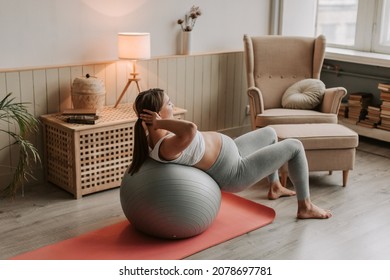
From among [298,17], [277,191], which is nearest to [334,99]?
[277,191]

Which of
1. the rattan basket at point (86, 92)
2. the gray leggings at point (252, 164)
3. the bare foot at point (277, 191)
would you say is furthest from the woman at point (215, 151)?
the rattan basket at point (86, 92)

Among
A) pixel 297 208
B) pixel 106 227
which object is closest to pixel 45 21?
pixel 106 227

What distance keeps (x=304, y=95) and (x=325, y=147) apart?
2.69ft

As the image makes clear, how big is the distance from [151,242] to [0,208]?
113cm

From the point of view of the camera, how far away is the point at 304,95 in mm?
4594

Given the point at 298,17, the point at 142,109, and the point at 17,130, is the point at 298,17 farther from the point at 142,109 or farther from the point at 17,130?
the point at 142,109

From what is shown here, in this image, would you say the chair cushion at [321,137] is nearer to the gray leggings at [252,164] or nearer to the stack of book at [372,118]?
the gray leggings at [252,164]

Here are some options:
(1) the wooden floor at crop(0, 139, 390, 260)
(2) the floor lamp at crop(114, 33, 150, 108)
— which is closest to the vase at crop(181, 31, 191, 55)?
(2) the floor lamp at crop(114, 33, 150, 108)

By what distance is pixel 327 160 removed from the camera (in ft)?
12.9

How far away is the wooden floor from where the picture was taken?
2.99 meters

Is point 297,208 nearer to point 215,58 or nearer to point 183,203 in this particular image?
point 183,203

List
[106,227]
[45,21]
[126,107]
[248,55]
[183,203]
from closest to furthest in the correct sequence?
[183,203] < [106,227] < [45,21] < [126,107] < [248,55]

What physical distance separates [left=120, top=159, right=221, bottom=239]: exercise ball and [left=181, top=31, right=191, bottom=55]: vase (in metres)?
1.88

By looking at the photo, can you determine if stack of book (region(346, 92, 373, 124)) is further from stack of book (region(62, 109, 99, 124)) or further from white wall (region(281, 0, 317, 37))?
stack of book (region(62, 109, 99, 124))
